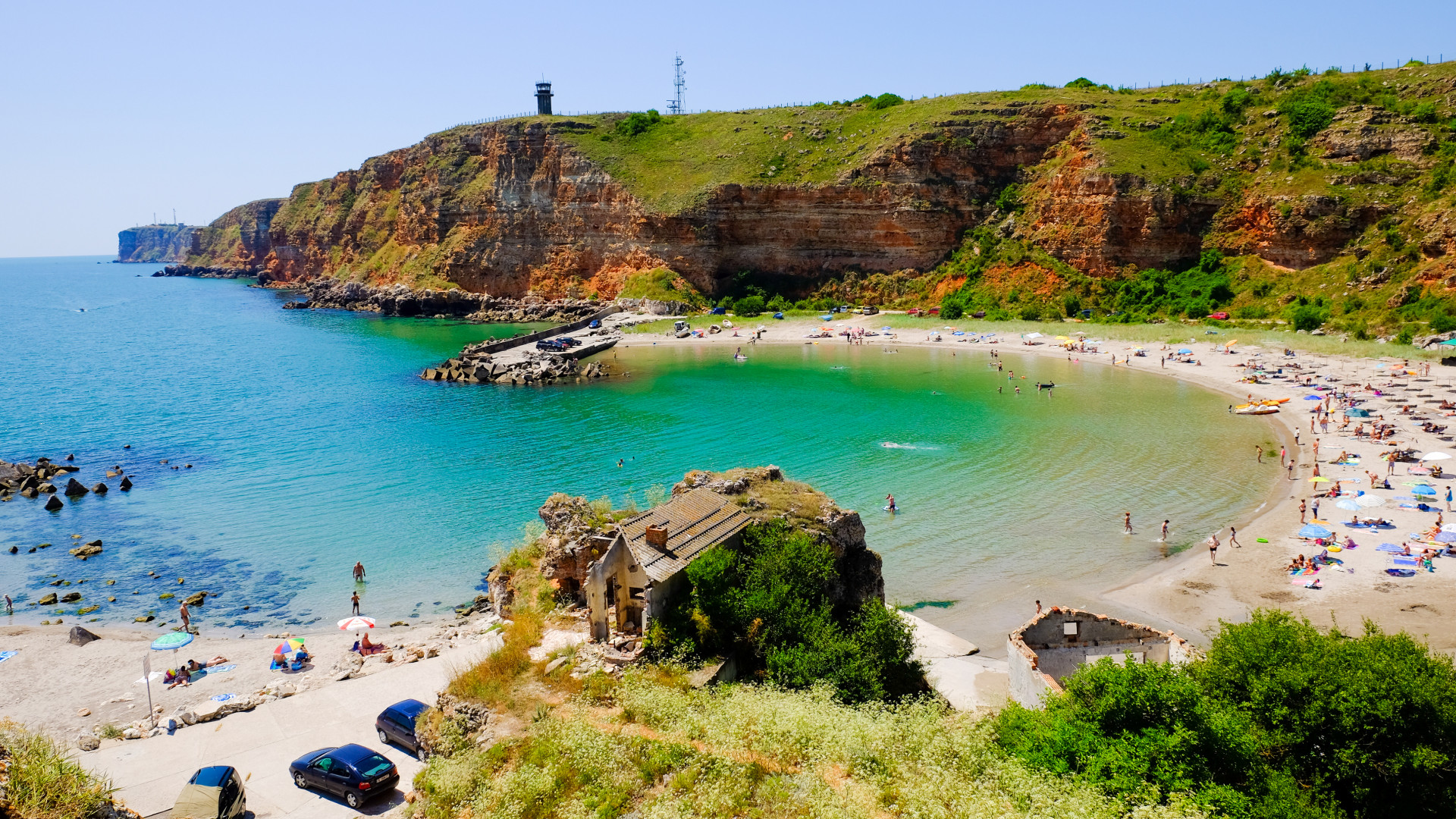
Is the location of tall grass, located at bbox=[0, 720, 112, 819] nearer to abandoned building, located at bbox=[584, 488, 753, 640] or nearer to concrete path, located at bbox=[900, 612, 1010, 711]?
abandoned building, located at bbox=[584, 488, 753, 640]

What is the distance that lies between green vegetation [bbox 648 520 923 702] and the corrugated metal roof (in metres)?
0.45

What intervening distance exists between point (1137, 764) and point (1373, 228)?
266 ft

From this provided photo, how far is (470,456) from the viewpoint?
46094 mm

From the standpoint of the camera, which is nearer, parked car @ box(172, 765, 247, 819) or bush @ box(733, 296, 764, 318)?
parked car @ box(172, 765, 247, 819)

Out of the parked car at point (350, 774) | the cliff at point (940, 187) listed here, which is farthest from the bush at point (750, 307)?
the parked car at point (350, 774)

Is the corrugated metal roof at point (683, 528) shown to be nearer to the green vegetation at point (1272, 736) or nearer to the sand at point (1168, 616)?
the green vegetation at point (1272, 736)

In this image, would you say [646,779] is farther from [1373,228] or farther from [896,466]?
[1373,228]

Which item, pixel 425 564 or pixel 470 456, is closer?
pixel 425 564

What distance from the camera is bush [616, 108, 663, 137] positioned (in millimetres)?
115062

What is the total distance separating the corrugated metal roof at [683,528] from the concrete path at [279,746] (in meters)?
5.14

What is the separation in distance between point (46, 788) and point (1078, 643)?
721 inches

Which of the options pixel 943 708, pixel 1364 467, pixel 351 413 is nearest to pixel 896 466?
pixel 1364 467

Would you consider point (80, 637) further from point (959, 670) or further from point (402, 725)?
point (959, 670)

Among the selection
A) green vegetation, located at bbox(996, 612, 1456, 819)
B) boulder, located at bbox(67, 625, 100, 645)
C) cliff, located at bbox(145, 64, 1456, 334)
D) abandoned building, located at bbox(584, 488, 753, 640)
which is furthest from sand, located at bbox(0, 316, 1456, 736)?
cliff, located at bbox(145, 64, 1456, 334)
